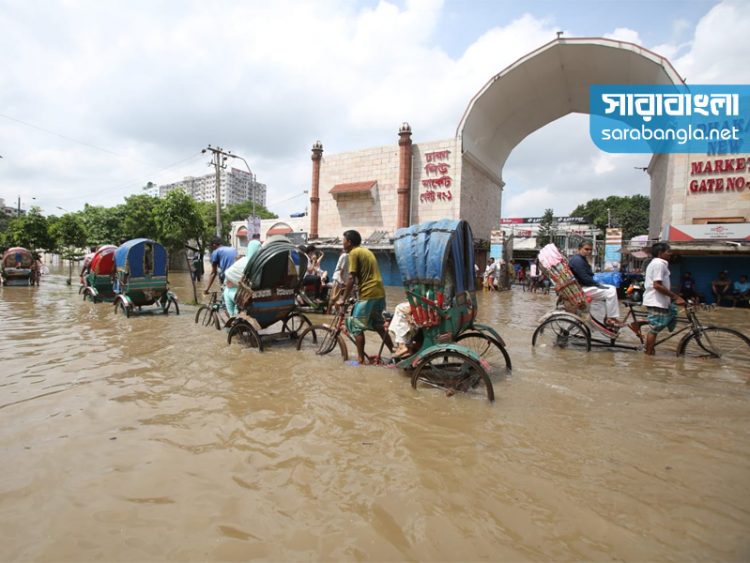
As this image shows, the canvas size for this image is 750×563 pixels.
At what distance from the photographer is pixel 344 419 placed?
12.1 ft

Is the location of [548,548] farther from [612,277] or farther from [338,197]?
[338,197]

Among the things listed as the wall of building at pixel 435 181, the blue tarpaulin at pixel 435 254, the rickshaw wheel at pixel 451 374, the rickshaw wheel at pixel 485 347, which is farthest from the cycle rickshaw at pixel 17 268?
the rickshaw wheel at pixel 451 374

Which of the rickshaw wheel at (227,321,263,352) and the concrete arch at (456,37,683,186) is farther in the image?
the concrete arch at (456,37,683,186)

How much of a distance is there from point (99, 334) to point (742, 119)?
871 inches

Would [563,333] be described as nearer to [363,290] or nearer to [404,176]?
[363,290]

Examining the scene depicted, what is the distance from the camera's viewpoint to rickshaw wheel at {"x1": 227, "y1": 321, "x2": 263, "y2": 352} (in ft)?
20.0

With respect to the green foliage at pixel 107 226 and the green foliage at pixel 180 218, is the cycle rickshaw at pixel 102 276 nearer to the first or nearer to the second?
the green foliage at pixel 180 218

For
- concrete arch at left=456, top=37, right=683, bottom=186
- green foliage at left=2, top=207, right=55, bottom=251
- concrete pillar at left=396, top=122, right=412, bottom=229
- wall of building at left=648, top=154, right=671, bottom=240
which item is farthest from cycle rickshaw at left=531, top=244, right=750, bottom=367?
green foliage at left=2, top=207, right=55, bottom=251

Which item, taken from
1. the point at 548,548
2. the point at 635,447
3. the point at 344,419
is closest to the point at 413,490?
the point at 548,548

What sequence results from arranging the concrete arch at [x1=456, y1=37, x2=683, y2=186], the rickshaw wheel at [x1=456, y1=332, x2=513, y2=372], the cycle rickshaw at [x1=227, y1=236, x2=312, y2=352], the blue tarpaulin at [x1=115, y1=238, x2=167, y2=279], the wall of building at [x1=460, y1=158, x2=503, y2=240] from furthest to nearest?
the wall of building at [x1=460, y1=158, x2=503, y2=240] < the concrete arch at [x1=456, y1=37, x2=683, y2=186] < the blue tarpaulin at [x1=115, y1=238, x2=167, y2=279] < the cycle rickshaw at [x1=227, y1=236, x2=312, y2=352] < the rickshaw wheel at [x1=456, y1=332, x2=513, y2=372]

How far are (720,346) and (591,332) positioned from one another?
1.66 m

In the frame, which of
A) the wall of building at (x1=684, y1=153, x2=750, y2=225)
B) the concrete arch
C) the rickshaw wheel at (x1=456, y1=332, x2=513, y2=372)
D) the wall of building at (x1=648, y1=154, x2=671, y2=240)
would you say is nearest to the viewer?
the rickshaw wheel at (x1=456, y1=332, x2=513, y2=372)

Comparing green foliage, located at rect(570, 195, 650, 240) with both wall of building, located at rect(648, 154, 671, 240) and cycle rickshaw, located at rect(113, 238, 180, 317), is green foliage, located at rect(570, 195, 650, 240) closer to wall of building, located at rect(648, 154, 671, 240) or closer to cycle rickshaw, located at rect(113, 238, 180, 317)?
wall of building, located at rect(648, 154, 671, 240)

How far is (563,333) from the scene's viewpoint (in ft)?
21.8
